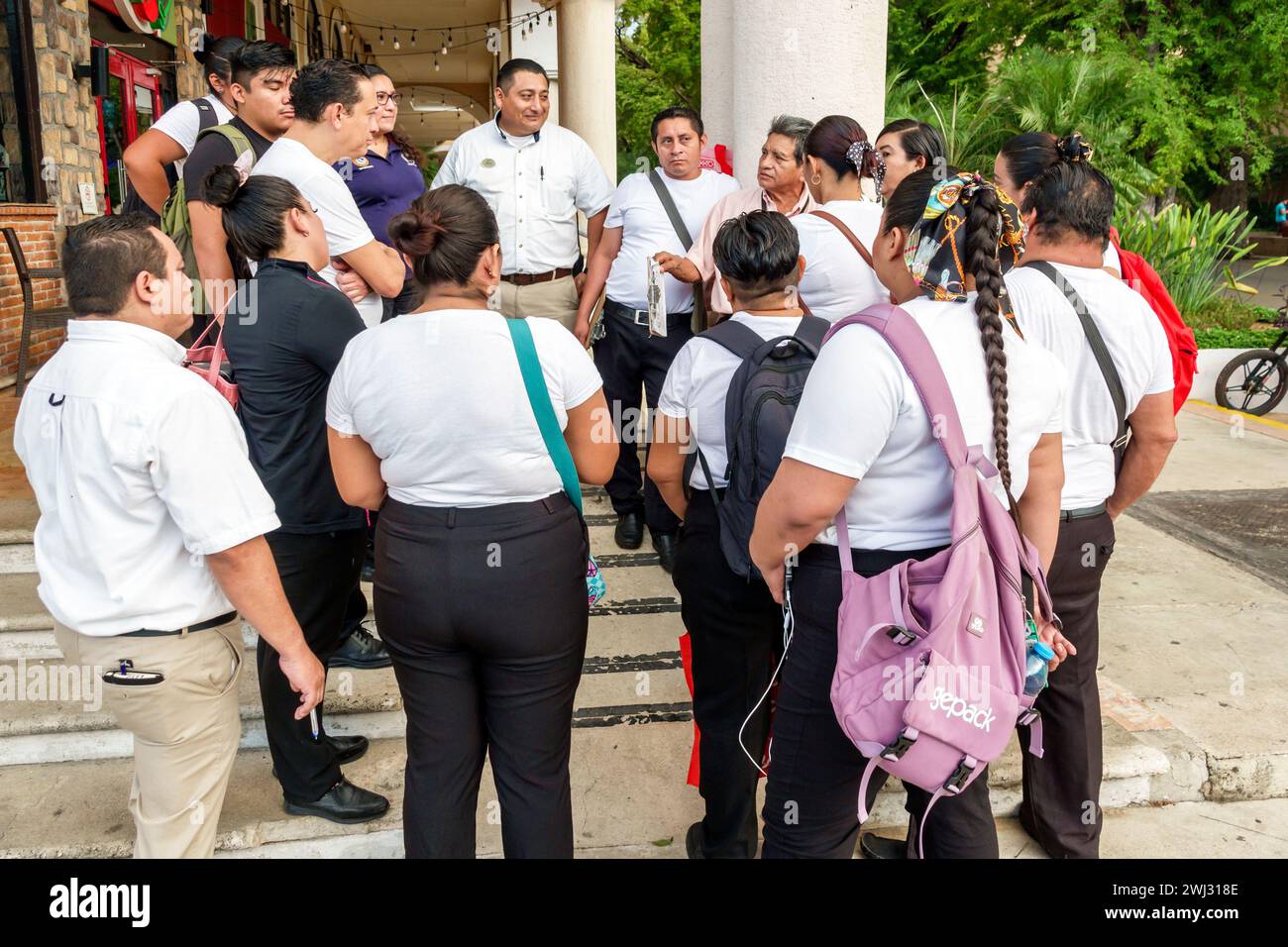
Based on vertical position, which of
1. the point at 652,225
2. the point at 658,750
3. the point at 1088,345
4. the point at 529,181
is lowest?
the point at 658,750

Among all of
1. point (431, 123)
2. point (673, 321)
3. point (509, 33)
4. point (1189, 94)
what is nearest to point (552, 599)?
point (673, 321)

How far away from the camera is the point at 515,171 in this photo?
4809mm

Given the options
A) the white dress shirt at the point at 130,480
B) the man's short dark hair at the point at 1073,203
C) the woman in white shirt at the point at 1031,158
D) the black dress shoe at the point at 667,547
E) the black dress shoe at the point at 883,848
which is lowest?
the black dress shoe at the point at 883,848

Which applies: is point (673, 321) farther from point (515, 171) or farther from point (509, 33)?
point (509, 33)

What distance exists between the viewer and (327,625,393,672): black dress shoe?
12.5 ft

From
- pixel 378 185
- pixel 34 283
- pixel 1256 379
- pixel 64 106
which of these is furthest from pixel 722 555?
pixel 1256 379

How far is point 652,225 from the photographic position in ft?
15.1

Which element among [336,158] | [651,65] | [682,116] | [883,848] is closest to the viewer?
[883,848]

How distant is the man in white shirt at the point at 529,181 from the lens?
15.7 ft

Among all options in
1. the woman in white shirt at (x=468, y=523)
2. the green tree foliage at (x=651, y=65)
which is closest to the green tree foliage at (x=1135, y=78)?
the green tree foliage at (x=651, y=65)

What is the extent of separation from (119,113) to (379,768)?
770 cm

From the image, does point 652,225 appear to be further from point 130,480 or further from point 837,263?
point 130,480

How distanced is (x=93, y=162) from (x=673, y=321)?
6341 millimetres

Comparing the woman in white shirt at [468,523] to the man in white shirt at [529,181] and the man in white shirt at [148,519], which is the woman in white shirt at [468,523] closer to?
the man in white shirt at [148,519]
